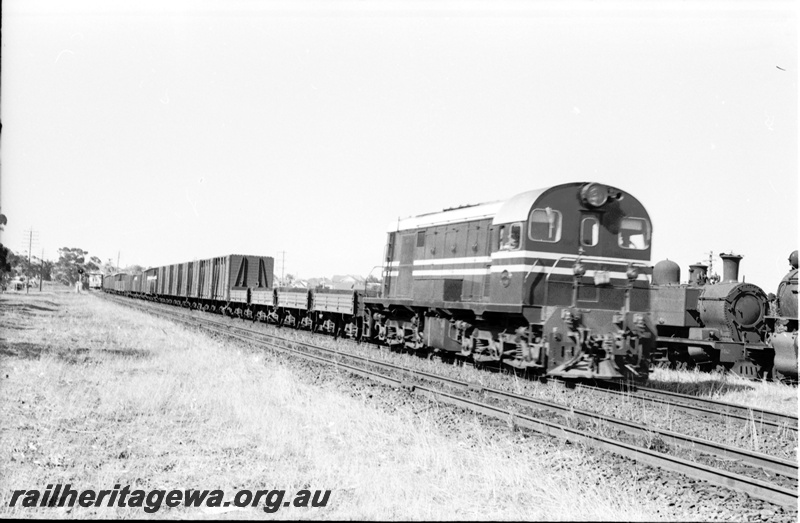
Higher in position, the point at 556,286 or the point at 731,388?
the point at 556,286

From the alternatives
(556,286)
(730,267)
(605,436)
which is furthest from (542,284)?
(730,267)

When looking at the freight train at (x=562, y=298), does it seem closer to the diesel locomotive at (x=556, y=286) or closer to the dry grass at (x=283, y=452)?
the diesel locomotive at (x=556, y=286)

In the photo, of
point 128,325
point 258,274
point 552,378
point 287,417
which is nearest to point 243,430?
point 287,417

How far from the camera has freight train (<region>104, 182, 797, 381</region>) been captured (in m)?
11.9

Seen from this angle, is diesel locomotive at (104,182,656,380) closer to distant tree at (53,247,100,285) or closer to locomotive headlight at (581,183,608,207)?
locomotive headlight at (581,183,608,207)

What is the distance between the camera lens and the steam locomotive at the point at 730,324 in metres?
14.9

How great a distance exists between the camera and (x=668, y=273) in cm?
2025

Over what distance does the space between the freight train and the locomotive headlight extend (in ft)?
0.07

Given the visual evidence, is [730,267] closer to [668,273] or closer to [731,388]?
[668,273]

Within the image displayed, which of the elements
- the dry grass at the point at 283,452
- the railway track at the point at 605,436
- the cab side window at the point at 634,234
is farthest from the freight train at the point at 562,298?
the dry grass at the point at 283,452

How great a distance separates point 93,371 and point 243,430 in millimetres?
5671

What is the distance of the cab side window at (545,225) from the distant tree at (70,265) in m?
124

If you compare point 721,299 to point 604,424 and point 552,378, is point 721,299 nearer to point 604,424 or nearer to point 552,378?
point 552,378

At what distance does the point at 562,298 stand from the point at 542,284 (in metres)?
0.51
